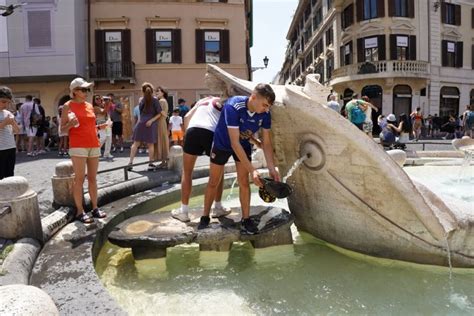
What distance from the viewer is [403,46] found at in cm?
3108

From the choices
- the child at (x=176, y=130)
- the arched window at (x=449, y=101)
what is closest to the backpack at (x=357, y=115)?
the child at (x=176, y=130)

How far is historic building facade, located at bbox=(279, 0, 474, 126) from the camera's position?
30703mm

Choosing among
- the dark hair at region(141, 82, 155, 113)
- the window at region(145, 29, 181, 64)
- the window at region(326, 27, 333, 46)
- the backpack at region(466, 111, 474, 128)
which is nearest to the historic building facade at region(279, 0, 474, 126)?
the window at region(326, 27, 333, 46)

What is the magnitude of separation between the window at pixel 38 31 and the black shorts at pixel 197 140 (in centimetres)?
2096

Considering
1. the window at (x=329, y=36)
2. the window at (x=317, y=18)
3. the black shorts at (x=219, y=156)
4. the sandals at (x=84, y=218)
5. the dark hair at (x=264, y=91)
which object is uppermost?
the window at (x=317, y=18)

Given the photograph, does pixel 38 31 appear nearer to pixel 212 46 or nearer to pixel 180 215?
pixel 212 46

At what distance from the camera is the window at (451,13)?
3219cm

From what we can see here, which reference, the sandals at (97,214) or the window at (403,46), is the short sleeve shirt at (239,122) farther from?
the window at (403,46)

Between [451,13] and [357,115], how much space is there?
2724 cm

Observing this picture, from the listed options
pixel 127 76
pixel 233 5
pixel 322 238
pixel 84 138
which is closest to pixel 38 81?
pixel 127 76

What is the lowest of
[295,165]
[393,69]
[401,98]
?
[295,165]

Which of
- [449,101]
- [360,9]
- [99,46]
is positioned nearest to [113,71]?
[99,46]

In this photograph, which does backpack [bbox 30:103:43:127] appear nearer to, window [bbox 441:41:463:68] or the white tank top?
the white tank top

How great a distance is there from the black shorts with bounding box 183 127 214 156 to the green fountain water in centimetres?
89
